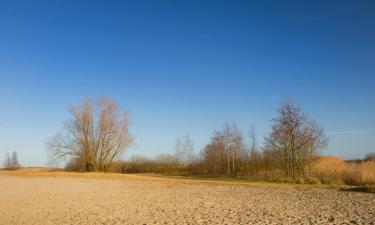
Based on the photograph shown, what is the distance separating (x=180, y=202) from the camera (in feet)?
70.6

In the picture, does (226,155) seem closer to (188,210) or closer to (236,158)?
(236,158)

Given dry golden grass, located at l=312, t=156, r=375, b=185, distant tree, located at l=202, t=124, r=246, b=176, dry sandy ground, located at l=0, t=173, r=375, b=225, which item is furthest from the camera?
distant tree, located at l=202, t=124, r=246, b=176

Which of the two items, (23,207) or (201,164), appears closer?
(23,207)

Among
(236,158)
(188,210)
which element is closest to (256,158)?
(236,158)

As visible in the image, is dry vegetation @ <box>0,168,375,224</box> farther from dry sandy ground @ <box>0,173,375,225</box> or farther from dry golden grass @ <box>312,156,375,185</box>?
dry golden grass @ <box>312,156,375,185</box>

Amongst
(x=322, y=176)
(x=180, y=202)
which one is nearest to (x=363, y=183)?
(x=322, y=176)

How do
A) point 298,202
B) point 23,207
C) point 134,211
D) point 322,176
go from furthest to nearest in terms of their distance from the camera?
point 322,176 < point 298,202 < point 23,207 < point 134,211

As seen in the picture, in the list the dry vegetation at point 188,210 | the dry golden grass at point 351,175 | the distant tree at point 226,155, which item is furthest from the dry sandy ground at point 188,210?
the distant tree at point 226,155

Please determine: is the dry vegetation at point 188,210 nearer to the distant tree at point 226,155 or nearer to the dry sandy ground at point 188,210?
the dry sandy ground at point 188,210

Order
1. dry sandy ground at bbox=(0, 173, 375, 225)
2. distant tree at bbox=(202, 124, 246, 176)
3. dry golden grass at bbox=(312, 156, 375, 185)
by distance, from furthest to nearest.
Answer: distant tree at bbox=(202, 124, 246, 176) < dry golden grass at bbox=(312, 156, 375, 185) < dry sandy ground at bbox=(0, 173, 375, 225)

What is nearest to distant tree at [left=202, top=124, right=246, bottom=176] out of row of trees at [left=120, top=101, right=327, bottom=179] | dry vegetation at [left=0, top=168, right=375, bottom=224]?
row of trees at [left=120, top=101, right=327, bottom=179]

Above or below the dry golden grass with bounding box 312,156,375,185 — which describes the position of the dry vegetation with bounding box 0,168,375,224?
below

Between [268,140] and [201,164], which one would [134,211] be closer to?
[268,140]

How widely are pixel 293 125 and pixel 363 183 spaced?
1118 cm
